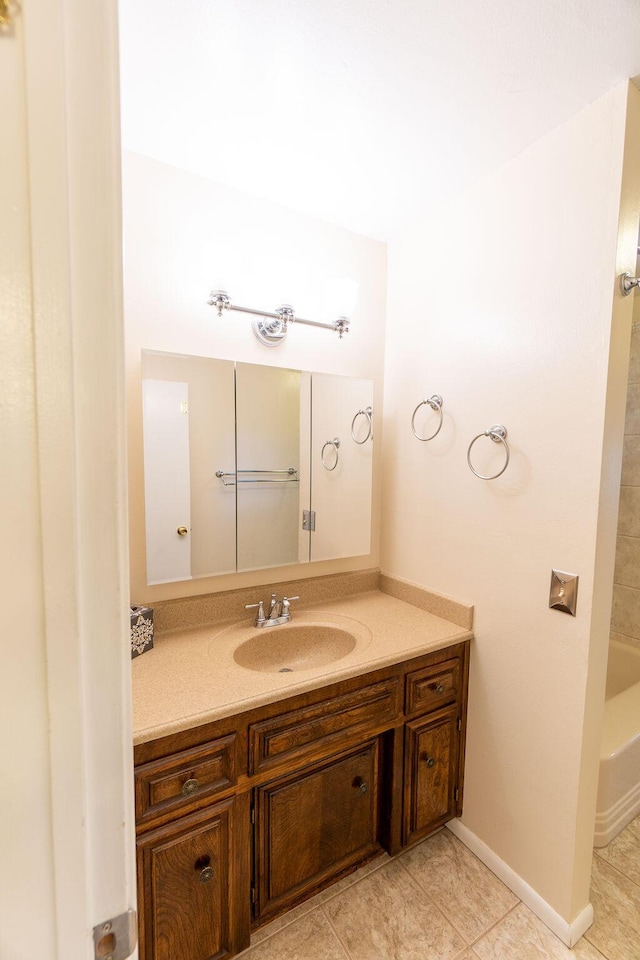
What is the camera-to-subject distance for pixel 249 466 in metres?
1.64

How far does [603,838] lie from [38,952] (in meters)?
2.11

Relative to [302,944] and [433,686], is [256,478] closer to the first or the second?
[433,686]

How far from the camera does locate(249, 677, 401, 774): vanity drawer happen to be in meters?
1.18

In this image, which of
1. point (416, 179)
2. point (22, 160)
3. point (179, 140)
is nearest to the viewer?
point (22, 160)

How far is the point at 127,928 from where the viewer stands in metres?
0.43

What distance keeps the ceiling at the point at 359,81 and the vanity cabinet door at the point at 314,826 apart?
1.93 m

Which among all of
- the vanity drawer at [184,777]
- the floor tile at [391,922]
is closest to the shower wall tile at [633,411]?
the floor tile at [391,922]

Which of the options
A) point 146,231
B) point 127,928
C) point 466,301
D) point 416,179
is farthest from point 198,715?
point 416,179

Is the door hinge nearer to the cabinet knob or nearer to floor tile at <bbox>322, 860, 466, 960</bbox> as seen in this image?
the cabinet knob

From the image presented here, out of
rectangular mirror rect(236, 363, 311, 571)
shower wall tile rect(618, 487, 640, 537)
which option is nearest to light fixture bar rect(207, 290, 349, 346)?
rectangular mirror rect(236, 363, 311, 571)

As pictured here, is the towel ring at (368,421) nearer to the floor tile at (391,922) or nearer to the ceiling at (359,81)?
the ceiling at (359,81)

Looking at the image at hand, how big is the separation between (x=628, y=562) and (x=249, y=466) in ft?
7.15

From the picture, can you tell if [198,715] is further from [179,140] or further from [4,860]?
[179,140]

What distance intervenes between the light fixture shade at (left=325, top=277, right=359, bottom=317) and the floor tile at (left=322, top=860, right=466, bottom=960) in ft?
6.85
